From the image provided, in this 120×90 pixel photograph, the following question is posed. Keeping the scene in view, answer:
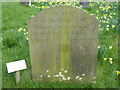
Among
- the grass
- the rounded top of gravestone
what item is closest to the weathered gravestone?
the rounded top of gravestone

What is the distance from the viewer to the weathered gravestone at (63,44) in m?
2.62

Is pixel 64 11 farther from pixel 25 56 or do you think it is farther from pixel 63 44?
pixel 25 56

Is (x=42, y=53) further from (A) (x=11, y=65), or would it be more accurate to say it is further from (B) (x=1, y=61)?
(B) (x=1, y=61)

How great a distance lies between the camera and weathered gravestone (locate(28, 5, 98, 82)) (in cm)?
262

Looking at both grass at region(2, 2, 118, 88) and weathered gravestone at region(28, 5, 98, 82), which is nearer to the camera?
weathered gravestone at region(28, 5, 98, 82)

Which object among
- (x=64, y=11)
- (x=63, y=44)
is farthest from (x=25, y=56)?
(x=64, y=11)

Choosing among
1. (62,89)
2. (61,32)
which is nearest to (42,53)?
(61,32)

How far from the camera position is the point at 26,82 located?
3.09 metres

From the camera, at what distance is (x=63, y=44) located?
2809 millimetres

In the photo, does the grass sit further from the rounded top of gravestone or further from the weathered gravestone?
the rounded top of gravestone

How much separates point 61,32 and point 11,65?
1014mm

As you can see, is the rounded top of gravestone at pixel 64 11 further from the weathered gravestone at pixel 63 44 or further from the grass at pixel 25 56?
the grass at pixel 25 56

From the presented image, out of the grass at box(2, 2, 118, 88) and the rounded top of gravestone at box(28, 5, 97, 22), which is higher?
the rounded top of gravestone at box(28, 5, 97, 22)

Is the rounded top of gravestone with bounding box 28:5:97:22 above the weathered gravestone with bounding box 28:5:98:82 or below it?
above
